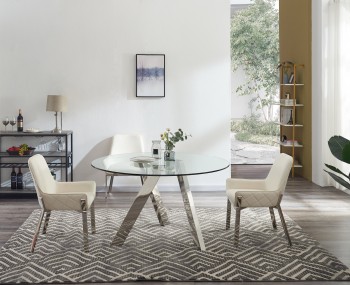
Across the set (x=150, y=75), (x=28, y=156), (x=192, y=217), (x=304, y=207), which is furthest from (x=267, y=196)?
(x=28, y=156)

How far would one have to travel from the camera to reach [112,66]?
6.87 meters

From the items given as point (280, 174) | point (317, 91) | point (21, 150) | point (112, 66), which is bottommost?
point (280, 174)

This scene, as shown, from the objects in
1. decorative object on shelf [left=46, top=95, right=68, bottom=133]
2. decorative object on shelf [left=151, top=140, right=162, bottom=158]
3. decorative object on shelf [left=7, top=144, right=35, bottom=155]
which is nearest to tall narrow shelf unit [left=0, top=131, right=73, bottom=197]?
decorative object on shelf [left=7, top=144, right=35, bottom=155]

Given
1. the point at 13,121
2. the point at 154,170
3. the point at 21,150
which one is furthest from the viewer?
the point at 13,121

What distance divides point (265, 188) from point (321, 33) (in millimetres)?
3345

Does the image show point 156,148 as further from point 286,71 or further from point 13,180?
point 286,71

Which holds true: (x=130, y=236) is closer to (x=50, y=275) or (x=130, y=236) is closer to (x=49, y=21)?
(x=50, y=275)

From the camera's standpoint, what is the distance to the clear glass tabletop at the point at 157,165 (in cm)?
417

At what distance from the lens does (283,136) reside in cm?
892

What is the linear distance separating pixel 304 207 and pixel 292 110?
2.85m

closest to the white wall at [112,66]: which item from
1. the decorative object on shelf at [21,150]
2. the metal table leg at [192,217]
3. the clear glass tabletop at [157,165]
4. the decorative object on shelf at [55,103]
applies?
the decorative object on shelf at [55,103]

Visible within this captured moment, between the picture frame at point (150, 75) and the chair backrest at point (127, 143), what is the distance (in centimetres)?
59

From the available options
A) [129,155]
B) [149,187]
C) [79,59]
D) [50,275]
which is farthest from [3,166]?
[50,275]

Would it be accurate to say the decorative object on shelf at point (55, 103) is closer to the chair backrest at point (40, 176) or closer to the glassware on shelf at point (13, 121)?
the glassware on shelf at point (13, 121)
